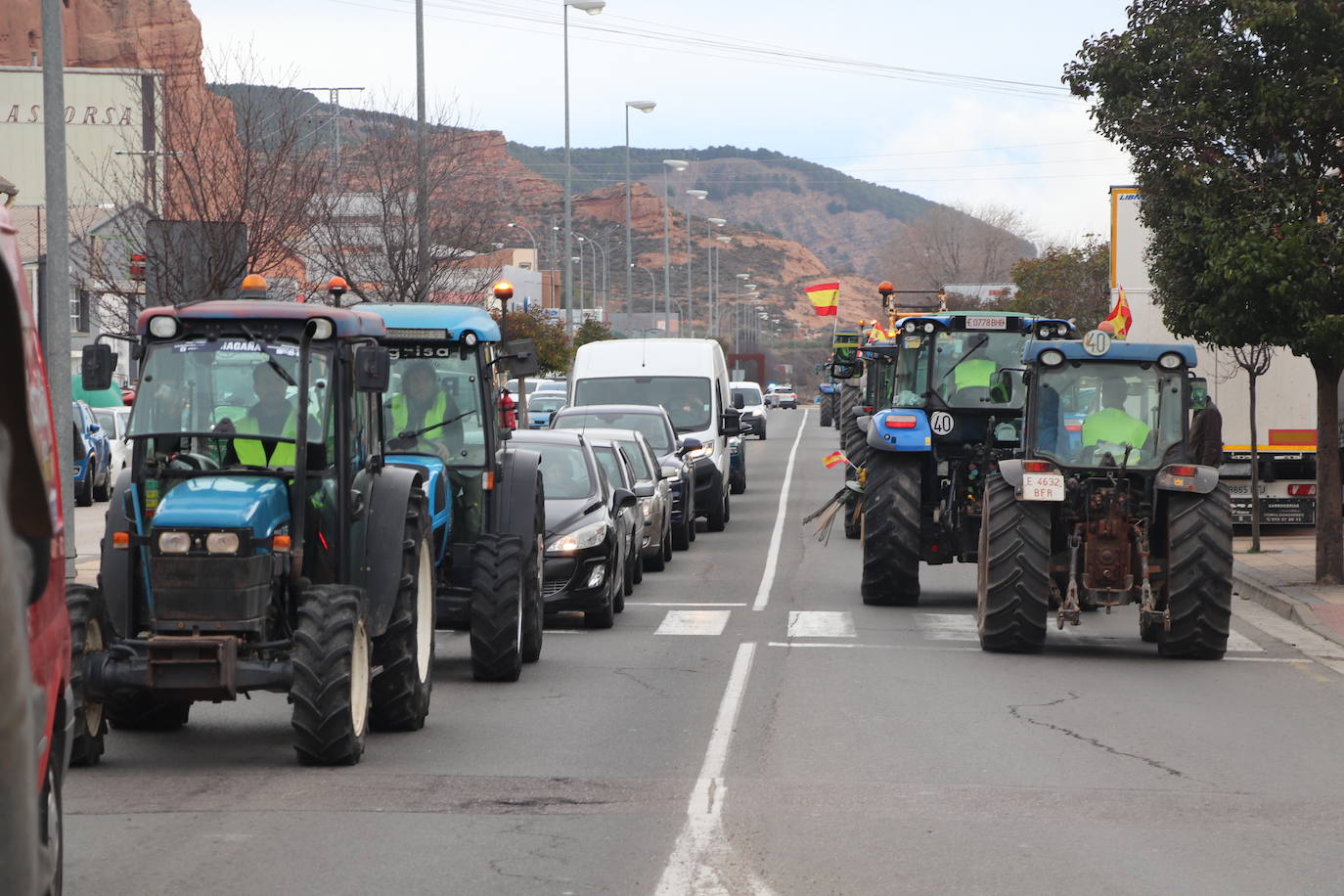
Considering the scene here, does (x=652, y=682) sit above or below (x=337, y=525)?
below

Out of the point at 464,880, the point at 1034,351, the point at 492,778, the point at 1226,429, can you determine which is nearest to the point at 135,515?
the point at 492,778

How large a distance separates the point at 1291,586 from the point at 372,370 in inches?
472

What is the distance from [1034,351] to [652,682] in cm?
463

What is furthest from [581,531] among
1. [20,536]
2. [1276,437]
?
[1276,437]

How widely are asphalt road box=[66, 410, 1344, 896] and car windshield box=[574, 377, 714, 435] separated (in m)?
12.7

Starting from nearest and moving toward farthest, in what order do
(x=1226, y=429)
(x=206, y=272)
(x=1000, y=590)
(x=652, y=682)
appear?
(x=652, y=682) → (x=1000, y=590) → (x=206, y=272) → (x=1226, y=429)

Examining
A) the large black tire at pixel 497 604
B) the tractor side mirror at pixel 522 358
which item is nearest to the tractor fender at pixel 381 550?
the large black tire at pixel 497 604

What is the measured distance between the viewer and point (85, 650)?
9.02m

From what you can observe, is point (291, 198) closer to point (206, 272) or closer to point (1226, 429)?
point (206, 272)

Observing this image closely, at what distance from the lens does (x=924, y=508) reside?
17.6m

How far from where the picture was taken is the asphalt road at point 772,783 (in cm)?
722

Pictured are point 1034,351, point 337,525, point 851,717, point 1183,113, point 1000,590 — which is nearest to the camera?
point 337,525

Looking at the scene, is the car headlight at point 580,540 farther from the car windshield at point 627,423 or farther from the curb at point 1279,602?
the car windshield at point 627,423

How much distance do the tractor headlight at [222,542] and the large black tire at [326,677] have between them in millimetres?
475
